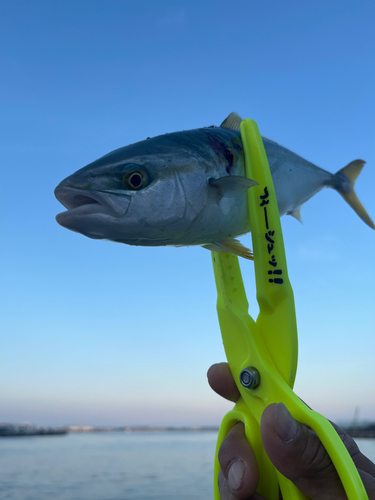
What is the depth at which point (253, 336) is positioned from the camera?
2.38 m

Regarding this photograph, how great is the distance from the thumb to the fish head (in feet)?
3.54

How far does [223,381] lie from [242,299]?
604 millimetres

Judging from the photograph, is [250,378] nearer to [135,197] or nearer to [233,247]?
[233,247]

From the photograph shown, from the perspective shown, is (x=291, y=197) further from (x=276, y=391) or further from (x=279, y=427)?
(x=279, y=427)

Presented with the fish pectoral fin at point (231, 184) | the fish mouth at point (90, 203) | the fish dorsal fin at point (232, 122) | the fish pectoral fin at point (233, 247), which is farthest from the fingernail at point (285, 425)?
the fish dorsal fin at point (232, 122)

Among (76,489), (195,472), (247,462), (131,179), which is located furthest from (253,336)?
(195,472)

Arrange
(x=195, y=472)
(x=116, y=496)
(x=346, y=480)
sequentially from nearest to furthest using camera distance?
(x=346, y=480), (x=116, y=496), (x=195, y=472)

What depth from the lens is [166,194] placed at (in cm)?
187

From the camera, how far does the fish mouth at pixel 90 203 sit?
1.75m

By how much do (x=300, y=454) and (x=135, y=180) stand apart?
161 cm

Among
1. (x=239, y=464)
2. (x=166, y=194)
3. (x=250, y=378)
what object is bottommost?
(x=239, y=464)

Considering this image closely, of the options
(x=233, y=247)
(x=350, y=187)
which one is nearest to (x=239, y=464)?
(x=233, y=247)

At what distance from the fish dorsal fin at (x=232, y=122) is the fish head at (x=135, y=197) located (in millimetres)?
876

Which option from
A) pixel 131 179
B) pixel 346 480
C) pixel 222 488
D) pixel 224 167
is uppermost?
pixel 224 167
